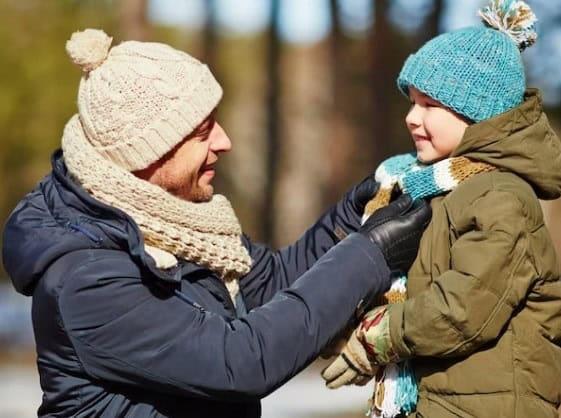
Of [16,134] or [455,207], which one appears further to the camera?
[16,134]

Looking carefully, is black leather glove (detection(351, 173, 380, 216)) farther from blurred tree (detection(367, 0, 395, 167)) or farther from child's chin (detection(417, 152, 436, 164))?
blurred tree (detection(367, 0, 395, 167))

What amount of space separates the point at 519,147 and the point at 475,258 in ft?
1.19

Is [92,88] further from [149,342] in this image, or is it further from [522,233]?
[522,233]

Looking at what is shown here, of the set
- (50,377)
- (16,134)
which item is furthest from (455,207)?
(16,134)

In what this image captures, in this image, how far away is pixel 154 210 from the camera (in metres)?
2.80

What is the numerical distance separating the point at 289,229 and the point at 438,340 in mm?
16596

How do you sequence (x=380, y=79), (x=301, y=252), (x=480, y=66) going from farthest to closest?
(x=380, y=79), (x=301, y=252), (x=480, y=66)

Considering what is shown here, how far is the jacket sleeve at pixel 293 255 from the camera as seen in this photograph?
3.33 metres

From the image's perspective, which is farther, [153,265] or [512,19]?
[512,19]

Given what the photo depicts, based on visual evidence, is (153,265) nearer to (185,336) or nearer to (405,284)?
(185,336)

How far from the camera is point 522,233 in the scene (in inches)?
109

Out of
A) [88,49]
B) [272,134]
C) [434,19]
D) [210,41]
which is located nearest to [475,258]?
[88,49]

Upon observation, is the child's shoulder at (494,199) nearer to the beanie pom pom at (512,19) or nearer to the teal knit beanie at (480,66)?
the teal knit beanie at (480,66)

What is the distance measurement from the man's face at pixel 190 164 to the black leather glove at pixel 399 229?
473mm
